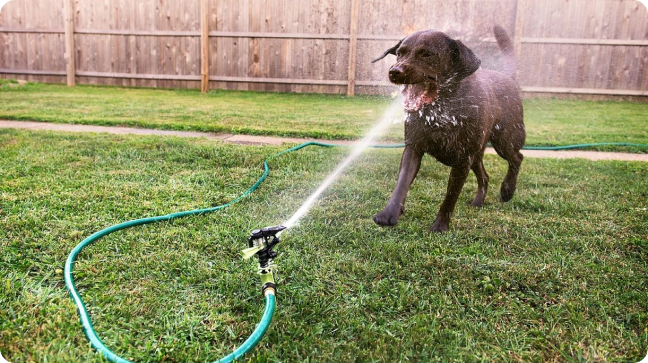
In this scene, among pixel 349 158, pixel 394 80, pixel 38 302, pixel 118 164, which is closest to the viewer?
pixel 38 302

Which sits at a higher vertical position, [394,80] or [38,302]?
[394,80]

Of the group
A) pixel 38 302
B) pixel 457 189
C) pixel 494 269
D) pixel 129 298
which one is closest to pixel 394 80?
pixel 457 189

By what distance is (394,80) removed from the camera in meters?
2.34

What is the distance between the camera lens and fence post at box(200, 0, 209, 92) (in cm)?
1071

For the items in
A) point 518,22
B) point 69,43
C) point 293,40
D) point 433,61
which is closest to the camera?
point 433,61

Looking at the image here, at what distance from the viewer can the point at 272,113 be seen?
7.31m

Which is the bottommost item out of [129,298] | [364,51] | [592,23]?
[129,298]

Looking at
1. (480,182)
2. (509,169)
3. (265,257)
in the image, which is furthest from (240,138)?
(265,257)

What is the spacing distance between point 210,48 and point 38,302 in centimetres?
1009

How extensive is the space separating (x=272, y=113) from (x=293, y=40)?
12.9 feet

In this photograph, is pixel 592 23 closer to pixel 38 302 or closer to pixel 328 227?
pixel 328 227

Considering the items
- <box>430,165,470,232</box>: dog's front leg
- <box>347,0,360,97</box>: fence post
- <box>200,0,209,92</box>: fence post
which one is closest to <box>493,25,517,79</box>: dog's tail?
<box>430,165,470,232</box>: dog's front leg

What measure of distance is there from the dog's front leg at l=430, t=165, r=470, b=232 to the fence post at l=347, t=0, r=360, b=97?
8059 millimetres

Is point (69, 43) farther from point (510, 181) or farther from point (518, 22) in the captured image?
point (510, 181)
